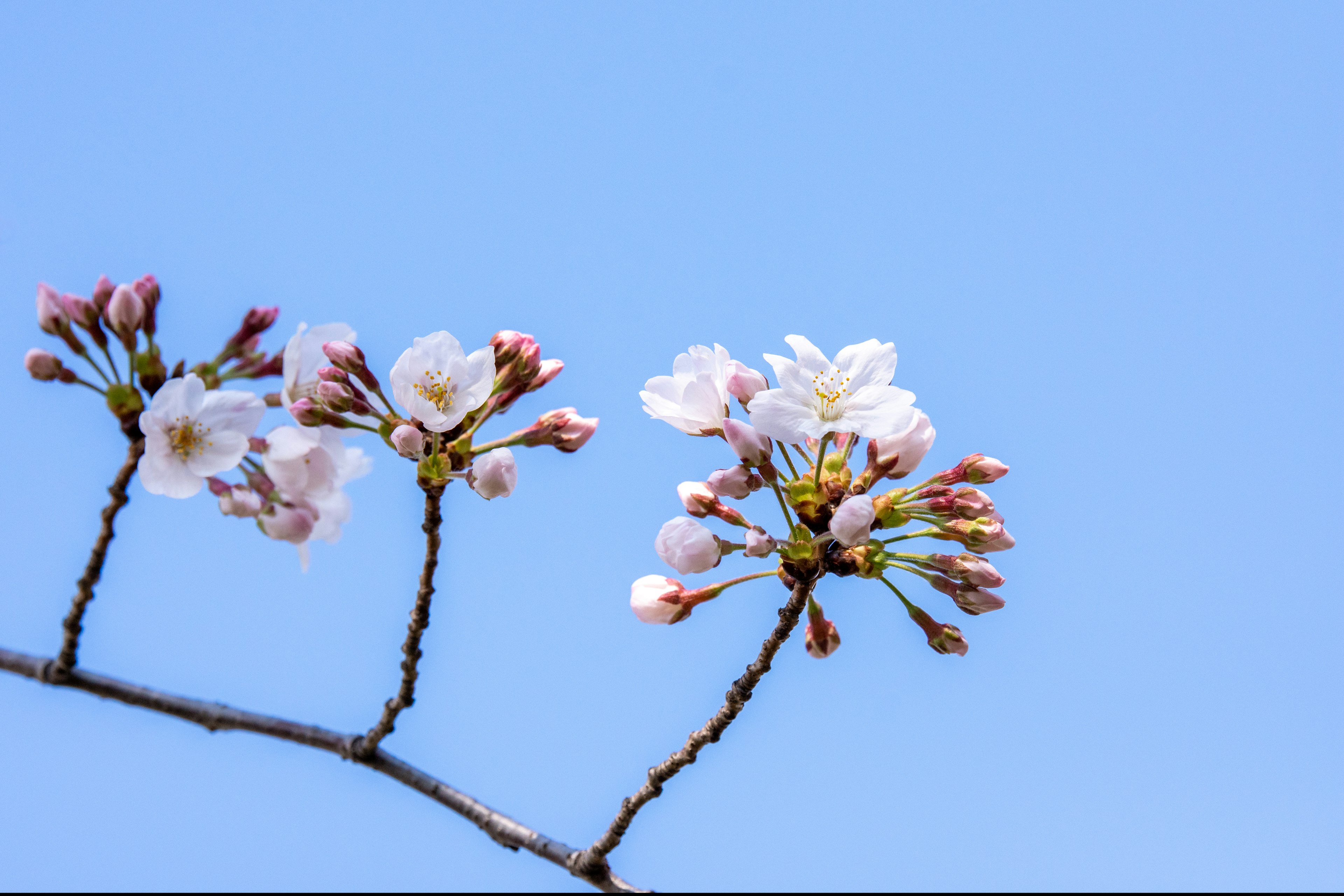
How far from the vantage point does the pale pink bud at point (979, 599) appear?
2.30 metres

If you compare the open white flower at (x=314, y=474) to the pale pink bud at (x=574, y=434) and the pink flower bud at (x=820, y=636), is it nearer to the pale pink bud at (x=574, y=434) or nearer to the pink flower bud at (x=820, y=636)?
the pale pink bud at (x=574, y=434)

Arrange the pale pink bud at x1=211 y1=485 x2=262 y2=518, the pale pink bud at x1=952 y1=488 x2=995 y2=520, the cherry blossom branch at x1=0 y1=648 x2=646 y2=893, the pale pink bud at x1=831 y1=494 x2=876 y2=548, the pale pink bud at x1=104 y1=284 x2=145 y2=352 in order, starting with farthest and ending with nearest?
1. the pale pink bud at x1=211 y1=485 x2=262 y2=518
2. the pale pink bud at x1=104 y1=284 x2=145 y2=352
3. the cherry blossom branch at x1=0 y1=648 x2=646 y2=893
4. the pale pink bud at x1=952 y1=488 x2=995 y2=520
5. the pale pink bud at x1=831 y1=494 x2=876 y2=548

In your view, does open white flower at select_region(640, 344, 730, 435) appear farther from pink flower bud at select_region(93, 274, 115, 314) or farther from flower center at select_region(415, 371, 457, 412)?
pink flower bud at select_region(93, 274, 115, 314)

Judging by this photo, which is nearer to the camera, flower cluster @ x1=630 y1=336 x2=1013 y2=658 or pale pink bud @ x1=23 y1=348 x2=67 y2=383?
flower cluster @ x1=630 y1=336 x2=1013 y2=658

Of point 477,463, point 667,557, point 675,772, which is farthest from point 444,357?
point 675,772

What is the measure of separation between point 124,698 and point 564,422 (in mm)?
1998

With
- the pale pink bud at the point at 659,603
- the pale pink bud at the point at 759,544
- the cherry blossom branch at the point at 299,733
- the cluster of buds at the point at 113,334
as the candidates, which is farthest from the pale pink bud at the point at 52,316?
the pale pink bud at the point at 759,544

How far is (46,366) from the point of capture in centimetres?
327

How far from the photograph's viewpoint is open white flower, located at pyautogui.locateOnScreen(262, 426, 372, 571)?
3.21 metres

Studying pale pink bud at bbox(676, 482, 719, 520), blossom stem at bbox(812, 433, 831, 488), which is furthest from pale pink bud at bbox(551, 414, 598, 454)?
blossom stem at bbox(812, 433, 831, 488)

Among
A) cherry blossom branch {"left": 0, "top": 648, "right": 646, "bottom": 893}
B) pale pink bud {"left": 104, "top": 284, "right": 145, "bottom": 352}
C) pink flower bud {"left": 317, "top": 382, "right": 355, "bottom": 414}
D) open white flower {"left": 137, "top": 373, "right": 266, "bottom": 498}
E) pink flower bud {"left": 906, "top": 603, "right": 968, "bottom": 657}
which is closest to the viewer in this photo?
pink flower bud {"left": 906, "top": 603, "right": 968, "bottom": 657}

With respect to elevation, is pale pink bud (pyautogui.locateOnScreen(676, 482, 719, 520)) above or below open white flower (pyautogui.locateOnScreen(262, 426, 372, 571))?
below

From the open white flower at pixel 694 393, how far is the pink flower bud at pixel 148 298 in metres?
1.91

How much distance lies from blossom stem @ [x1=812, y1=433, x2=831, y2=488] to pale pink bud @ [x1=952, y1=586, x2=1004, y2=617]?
0.44m
